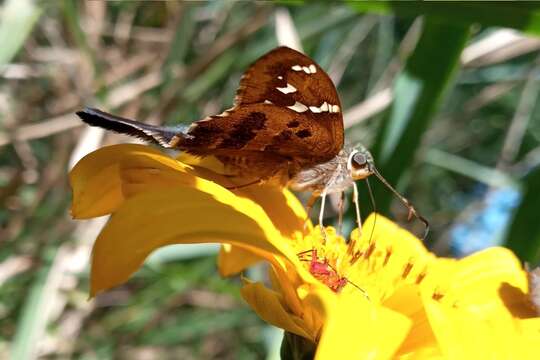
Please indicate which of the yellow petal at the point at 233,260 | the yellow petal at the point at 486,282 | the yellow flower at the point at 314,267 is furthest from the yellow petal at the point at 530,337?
Result: the yellow petal at the point at 233,260

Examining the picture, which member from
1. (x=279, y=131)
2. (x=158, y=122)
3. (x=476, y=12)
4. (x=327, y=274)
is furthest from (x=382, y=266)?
(x=158, y=122)

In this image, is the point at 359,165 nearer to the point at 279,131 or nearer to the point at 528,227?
the point at 279,131

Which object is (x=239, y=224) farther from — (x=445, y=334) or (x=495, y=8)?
(x=495, y=8)

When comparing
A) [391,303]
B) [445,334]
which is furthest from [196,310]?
[445,334]

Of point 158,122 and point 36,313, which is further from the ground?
point 158,122

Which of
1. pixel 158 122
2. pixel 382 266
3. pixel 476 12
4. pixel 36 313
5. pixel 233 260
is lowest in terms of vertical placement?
pixel 36 313

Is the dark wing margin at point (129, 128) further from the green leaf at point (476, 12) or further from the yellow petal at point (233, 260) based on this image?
the green leaf at point (476, 12)
